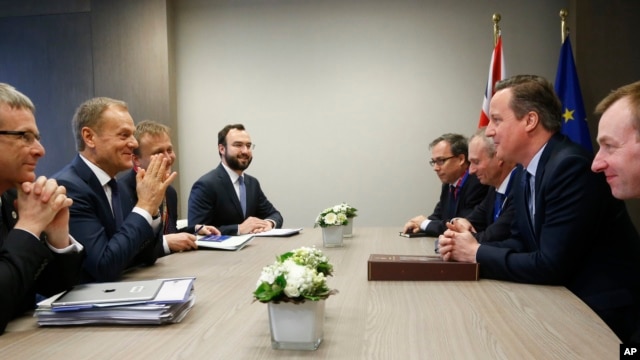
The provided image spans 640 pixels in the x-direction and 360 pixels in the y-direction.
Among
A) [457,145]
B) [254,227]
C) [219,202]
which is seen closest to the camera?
[254,227]

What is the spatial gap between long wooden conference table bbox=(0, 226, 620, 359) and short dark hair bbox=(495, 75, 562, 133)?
2.36 ft

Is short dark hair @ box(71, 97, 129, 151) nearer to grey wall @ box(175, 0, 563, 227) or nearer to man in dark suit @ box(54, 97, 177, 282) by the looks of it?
man in dark suit @ box(54, 97, 177, 282)

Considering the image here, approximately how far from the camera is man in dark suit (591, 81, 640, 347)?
4.99ft

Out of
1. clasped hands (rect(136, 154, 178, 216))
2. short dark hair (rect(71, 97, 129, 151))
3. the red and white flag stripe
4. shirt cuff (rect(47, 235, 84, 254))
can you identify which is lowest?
shirt cuff (rect(47, 235, 84, 254))

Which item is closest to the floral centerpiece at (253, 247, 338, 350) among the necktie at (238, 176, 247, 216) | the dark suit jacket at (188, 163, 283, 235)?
the dark suit jacket at (188, 163, 283, 235)

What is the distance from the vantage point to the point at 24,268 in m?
1.38

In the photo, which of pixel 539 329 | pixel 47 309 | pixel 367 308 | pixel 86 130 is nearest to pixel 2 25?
pixel 86 130

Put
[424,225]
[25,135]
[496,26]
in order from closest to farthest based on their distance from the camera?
[25,135], [424,225], [496,26]

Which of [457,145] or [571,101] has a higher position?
[571,101]

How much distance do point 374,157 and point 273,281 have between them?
405 cm

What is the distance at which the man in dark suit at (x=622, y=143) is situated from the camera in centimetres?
152

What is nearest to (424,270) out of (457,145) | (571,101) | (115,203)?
(115,203)

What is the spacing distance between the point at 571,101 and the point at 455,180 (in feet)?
4.49

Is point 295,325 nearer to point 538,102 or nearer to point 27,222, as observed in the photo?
point 27,222
